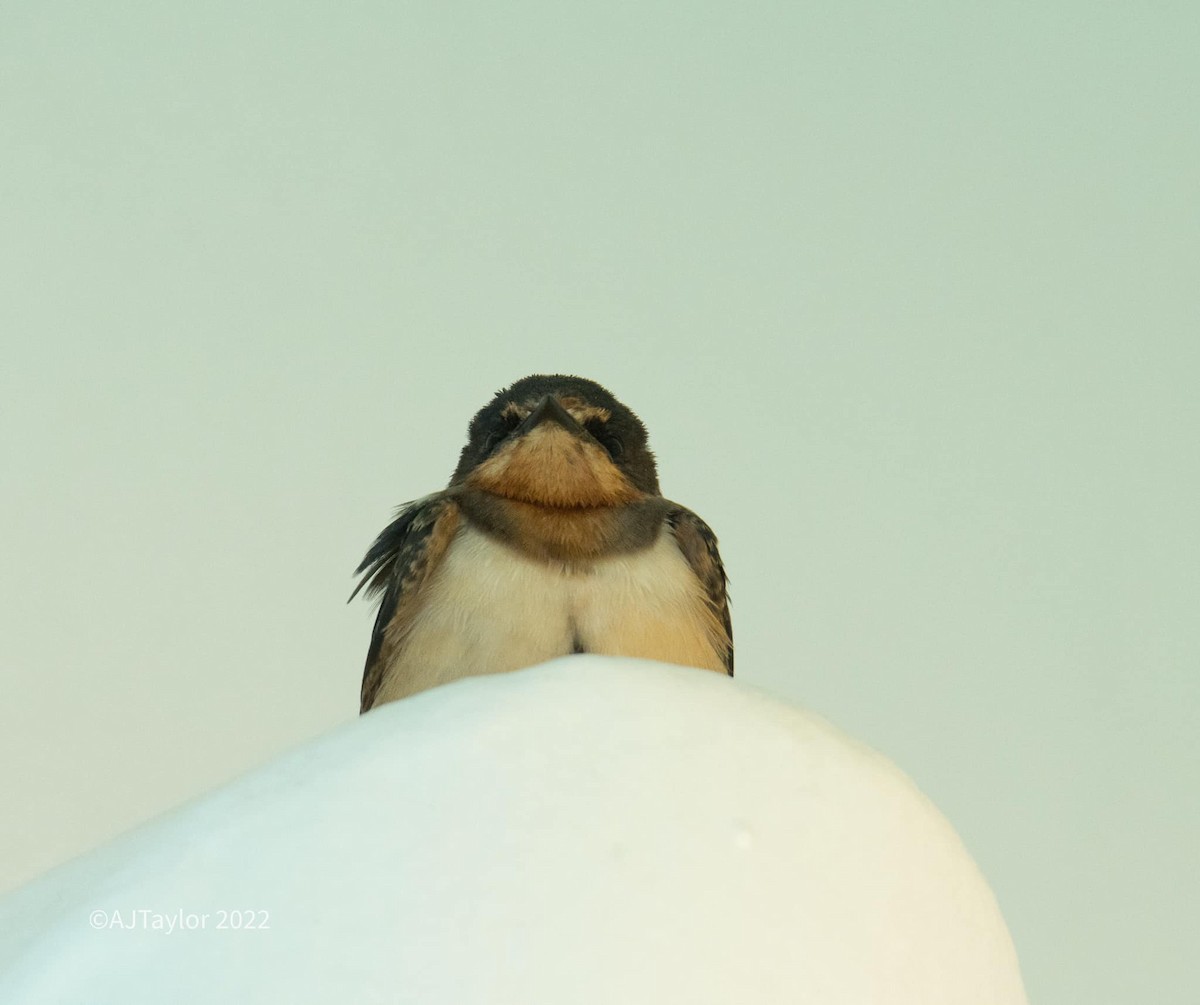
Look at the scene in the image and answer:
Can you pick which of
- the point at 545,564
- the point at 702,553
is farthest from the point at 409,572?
the point at 702,553

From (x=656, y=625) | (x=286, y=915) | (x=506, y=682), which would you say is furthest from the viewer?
(x=656, y=625)

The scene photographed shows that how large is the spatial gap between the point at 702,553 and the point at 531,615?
230 mm

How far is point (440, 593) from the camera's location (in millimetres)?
1396

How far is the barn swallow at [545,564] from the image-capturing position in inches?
52.4

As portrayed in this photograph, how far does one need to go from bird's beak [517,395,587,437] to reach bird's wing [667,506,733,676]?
17cm

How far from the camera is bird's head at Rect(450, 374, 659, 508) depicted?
1.37 m

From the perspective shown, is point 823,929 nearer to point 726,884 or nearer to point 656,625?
point 726,884

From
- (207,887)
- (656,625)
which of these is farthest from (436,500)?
(207,887)

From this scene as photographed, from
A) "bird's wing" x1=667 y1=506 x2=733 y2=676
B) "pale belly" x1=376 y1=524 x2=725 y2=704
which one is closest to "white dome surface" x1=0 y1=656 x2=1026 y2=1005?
"pale belly" x1=376 y1=524 x2=725 y2=704

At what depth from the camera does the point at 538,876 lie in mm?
592

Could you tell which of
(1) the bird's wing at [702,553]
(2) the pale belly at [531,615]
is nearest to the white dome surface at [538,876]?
(2) the pale belly at [531,615]

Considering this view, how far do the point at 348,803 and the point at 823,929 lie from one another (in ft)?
0.71

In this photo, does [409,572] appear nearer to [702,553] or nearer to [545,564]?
[545,564]

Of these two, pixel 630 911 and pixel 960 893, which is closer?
pixel 630 911
